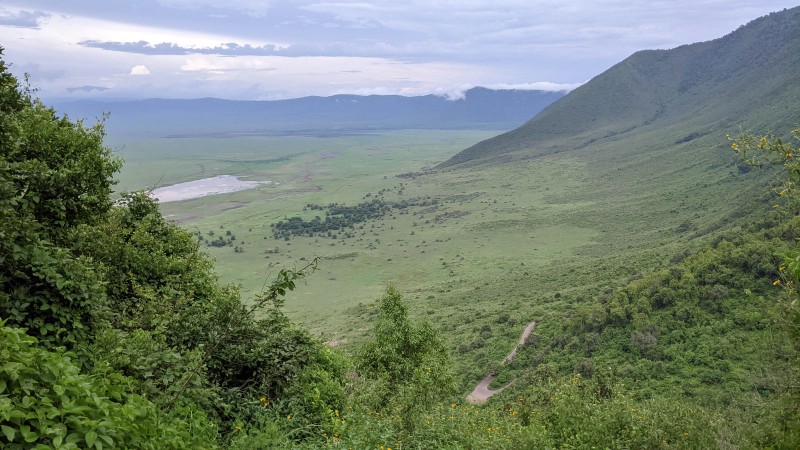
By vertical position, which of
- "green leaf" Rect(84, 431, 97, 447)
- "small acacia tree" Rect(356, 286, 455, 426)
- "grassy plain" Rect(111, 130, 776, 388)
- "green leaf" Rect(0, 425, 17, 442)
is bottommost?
"grassy plain" Rect(111, 130, 776, 388)

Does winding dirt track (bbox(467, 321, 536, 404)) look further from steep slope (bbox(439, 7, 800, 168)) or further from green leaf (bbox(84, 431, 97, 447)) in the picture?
steep slope (bbox(439, 7, 800, 168))

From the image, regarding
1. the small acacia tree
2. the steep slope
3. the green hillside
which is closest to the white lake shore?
the steep slope

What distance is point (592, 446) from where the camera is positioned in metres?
9.38

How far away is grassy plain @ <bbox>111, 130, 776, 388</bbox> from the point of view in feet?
154

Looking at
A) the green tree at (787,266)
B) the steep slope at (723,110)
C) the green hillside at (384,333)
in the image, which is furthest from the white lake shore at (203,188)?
the green tree at (787,266)

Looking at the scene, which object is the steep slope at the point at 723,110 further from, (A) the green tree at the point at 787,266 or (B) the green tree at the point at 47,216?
(B) the green tree at the point at 47,216

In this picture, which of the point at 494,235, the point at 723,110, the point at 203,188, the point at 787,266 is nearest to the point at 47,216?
the point at 787,266

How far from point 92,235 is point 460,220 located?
10181cm

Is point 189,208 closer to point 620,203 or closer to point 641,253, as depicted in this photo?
→ point 620,203

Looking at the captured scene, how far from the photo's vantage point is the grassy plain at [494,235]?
47.0 metres

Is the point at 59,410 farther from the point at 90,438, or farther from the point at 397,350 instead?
the point at 397,350

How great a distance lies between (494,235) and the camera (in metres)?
96.6

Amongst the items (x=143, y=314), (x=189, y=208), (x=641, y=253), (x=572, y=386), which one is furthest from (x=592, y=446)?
(x=189, y=208)

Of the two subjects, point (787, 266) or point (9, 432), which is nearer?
point (9, 432)
